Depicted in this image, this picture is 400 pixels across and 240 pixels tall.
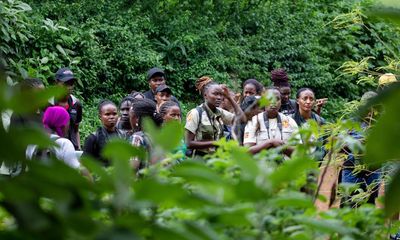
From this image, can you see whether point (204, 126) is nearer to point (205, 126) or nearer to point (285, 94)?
point (205, 126)

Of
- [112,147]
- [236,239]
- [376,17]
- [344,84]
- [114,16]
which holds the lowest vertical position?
[236,239]

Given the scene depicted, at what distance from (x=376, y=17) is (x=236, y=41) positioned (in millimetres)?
18692

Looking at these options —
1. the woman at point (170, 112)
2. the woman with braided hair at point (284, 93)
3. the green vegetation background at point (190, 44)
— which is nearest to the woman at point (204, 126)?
the woman at point (170, 112)

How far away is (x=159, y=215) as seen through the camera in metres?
2.44

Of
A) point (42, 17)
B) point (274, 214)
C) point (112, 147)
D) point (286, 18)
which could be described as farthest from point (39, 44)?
point (112, 147)

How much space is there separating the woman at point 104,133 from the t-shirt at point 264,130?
51.5 inches

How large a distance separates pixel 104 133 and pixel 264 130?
5.59 ft

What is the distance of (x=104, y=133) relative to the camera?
7.97 meters

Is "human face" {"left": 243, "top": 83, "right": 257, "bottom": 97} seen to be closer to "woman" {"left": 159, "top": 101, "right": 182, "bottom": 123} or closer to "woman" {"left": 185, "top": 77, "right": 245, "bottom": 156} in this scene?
"woman" {"left": 185, "top": 77, "right": 245, "bottom": 156}

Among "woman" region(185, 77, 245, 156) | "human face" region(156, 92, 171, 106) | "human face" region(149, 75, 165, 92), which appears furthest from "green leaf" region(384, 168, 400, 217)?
"human face" region(149, 75, 165, 92)

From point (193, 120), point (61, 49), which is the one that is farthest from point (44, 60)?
point (193, 120)

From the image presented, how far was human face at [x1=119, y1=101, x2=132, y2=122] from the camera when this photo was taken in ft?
29.6

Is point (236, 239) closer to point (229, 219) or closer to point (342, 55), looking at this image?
point (229, 219)

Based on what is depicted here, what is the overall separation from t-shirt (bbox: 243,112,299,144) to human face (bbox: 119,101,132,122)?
1216mm
